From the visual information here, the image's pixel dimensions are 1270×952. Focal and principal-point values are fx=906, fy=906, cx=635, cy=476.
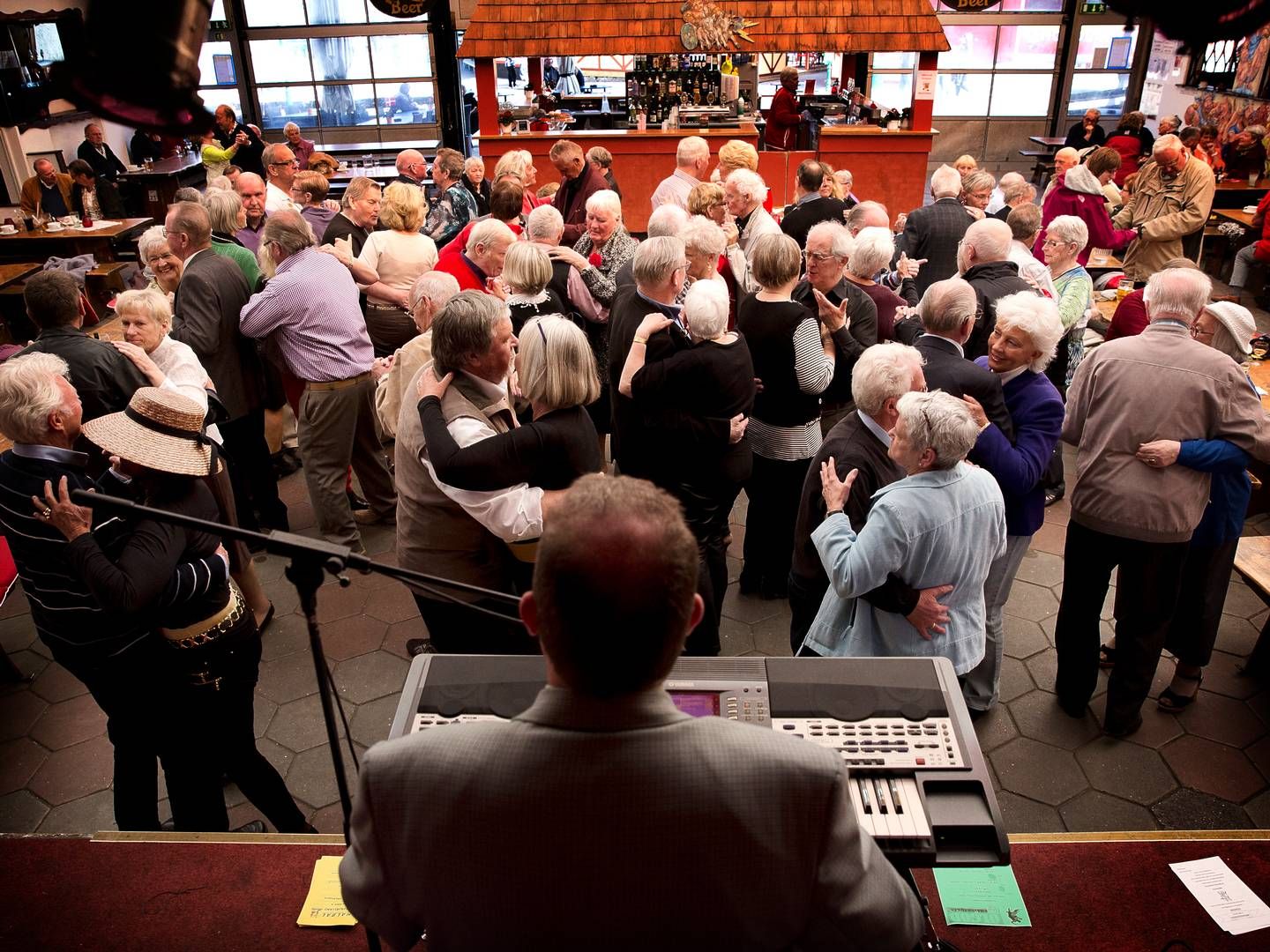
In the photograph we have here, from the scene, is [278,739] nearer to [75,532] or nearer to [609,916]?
[75,532]

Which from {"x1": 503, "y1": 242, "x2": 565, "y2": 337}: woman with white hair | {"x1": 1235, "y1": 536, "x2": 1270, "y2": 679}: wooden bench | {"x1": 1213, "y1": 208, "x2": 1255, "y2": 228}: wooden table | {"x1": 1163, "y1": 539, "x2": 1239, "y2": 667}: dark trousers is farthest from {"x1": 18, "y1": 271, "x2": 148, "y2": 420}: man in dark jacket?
{"x1": 1213, "y1": 208, "x2": 1255, "y2": 228}: wooden table

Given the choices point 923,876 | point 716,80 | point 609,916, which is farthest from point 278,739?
point 716,80

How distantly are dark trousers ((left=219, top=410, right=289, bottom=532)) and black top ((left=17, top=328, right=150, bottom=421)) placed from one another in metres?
1.05

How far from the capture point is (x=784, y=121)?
10984mm

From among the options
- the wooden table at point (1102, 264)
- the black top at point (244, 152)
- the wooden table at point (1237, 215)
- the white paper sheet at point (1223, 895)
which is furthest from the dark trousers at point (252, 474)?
the wooden table at point (1237, 215)

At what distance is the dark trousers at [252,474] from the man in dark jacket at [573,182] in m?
2.91

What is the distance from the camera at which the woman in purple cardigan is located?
2.90 metres

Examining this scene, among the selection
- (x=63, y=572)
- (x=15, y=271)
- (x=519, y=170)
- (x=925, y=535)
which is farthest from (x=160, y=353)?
(x=15, y=271)

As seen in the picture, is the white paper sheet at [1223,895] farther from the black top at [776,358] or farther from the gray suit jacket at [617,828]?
the black top at [776,358]

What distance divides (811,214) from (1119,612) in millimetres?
3289

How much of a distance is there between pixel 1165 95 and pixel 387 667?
1690 centimetres

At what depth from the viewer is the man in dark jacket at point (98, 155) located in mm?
11023

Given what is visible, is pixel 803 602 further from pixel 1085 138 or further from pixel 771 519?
pixel 1085 138

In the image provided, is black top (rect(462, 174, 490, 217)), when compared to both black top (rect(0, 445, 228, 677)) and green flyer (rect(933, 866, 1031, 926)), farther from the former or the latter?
green flyer (rect(933, 866, 1031, 926))
